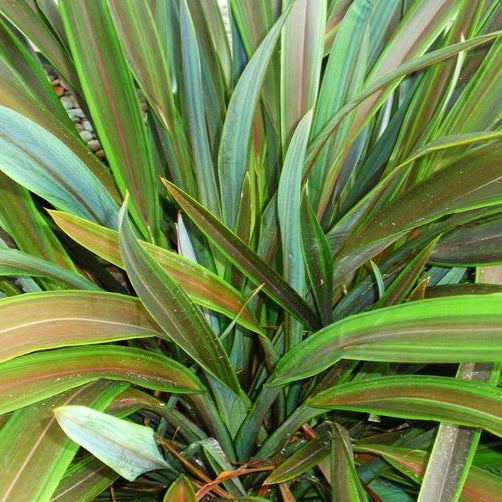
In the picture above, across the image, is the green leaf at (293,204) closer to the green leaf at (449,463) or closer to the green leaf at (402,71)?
the green leaf at (402,71)

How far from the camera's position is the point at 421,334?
443 millimetres

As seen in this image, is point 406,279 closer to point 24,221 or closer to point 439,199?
point 439,199

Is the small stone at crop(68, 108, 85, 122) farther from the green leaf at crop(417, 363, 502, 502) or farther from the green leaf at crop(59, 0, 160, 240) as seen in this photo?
the green leaf at crop(417, 363, 502, 502)

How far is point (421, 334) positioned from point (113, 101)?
1.28 ft

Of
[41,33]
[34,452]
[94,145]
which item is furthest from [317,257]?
[94,145]

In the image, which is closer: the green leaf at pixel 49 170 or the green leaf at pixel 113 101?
the green leaf at pixel 49 170

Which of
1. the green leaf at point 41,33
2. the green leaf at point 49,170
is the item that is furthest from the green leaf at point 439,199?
the green leaf at point 41,33

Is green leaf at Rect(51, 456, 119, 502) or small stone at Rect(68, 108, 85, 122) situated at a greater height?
small stone at Rect(68, 108, 85, 122)

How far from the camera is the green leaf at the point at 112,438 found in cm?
39

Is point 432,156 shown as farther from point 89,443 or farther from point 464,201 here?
point 89,443

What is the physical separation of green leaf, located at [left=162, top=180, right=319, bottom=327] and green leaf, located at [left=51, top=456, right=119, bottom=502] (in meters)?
0.21

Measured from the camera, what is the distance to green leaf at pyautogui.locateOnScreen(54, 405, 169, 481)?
39 centimetres

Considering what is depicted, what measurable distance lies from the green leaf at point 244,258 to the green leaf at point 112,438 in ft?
0.55

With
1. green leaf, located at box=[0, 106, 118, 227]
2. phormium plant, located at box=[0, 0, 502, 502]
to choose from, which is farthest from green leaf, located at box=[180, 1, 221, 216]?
green leaf, located at box=[0, 106, 118, 227]
